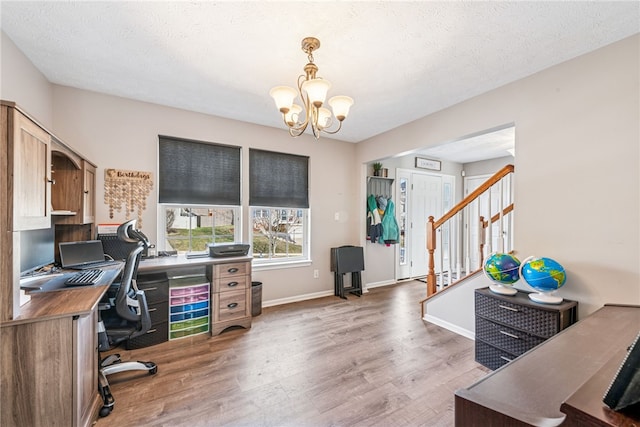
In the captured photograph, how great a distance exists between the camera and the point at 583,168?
1.97 m

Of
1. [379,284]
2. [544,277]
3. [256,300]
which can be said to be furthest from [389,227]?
[544,277]

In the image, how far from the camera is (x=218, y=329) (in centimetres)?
272

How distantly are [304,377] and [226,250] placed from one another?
1558 mm

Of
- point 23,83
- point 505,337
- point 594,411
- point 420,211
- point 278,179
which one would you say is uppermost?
point 23,83

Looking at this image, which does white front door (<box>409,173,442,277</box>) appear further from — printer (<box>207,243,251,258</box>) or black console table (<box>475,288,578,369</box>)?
printer (<box>207,243,251,258</box>)

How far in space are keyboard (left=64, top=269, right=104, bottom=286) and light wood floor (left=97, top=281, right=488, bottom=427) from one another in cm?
81

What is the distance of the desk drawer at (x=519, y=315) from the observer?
183 centimetres

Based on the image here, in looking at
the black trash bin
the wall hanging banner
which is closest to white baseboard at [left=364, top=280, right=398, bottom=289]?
the black trash bin

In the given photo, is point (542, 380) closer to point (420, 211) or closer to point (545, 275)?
point (545, 275)

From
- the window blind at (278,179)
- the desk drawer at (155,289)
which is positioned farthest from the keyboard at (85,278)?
the window blind at (278,179)

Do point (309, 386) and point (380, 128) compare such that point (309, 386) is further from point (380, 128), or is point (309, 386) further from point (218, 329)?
point (380, 128)

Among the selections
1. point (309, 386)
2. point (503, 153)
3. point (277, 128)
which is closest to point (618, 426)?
point (309, 386)

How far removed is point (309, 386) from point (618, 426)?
1.72 metres

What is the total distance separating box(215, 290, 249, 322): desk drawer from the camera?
276 cm
